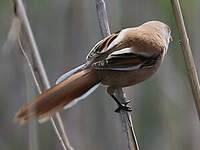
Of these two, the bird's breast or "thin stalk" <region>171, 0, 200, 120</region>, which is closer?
"thin stalk" <region>171, 0, 200, 120</region>

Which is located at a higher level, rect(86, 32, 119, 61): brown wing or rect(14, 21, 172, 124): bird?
rect(86, 32, 119, 61): brown wing

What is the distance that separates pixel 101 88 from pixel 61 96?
3.75ft

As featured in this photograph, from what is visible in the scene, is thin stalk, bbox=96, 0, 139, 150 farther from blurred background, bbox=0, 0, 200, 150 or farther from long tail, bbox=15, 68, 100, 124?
blurred background, bbox=0, 0, 200, 150

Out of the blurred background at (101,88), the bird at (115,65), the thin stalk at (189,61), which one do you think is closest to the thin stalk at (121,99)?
the bird at (115,65)

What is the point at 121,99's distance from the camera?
2.22 metres

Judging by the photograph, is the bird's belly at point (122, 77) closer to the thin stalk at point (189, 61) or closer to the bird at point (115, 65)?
the bird at point (115, 65)

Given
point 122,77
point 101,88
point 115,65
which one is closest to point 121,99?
point 122,77

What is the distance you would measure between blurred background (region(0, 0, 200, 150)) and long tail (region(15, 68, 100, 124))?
0.76 metres

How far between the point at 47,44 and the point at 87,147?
28.0 inches

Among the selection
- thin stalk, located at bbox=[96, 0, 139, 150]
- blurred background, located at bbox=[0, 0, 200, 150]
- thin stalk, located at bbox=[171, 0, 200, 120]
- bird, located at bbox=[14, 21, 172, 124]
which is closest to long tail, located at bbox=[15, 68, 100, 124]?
bird, located at bbox=[14, 21, 172, 124]

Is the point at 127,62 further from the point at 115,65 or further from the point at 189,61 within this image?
the point at 189,61

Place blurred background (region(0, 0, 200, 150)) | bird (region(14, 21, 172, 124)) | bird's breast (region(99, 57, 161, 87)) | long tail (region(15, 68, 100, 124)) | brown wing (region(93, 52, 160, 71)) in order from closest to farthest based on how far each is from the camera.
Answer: long tail (region(15, 68, 100, 124)) → bird (region(14, 21, 172, 124)) → brown wing (region(93, 52, 160, 71)) → bird's breast (region(99, 57, 161, 87)) → blurred background (region(0, 0, 200, 150))

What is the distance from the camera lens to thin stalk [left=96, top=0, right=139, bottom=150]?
6.10ft

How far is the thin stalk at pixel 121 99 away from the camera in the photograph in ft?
6.10
